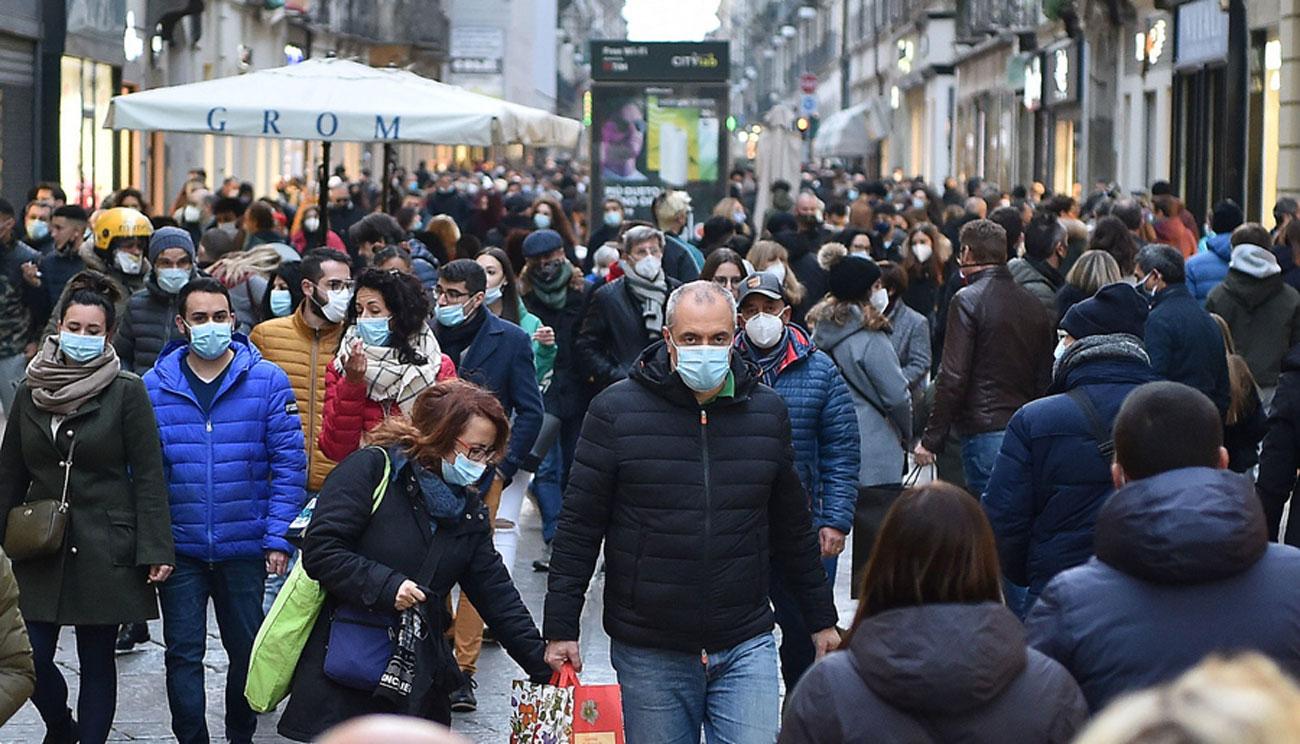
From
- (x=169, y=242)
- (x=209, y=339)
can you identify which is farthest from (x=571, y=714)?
(x=169, y=242)

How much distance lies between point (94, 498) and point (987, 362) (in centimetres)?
357

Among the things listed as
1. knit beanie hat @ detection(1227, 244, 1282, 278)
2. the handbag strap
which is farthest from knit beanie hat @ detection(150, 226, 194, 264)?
knit beanie hat @ detection(1227, 244, 1282, 278)

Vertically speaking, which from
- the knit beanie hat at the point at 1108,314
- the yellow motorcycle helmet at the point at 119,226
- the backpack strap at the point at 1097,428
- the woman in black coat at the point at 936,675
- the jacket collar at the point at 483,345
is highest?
the yellow motorcycle helmet at the point at 119,226

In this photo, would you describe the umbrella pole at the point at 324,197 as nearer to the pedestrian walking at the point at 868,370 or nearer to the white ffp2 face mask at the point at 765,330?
the pedestrian walking at the point at 868,370

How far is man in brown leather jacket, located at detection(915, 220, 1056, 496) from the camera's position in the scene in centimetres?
846

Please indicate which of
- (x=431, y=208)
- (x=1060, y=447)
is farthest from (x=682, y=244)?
(x=431, y=208)

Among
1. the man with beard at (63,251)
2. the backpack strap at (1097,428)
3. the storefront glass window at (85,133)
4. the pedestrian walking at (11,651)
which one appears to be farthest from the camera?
the storefront glass window at (85,133)

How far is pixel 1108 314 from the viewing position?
21.5 ft

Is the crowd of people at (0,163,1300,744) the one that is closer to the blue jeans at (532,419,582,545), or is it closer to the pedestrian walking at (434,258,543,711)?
the pedestrian walking at (434,258,543,711)

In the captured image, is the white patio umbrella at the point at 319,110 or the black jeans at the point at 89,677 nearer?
the black jeans at the point at 89,677

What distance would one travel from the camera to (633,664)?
5.45 metres

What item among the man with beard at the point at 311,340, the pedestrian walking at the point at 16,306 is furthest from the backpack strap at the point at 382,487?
the pedestrian walking at the point at 16,306

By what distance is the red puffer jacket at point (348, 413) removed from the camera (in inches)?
296

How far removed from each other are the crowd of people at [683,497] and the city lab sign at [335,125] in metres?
2.77
